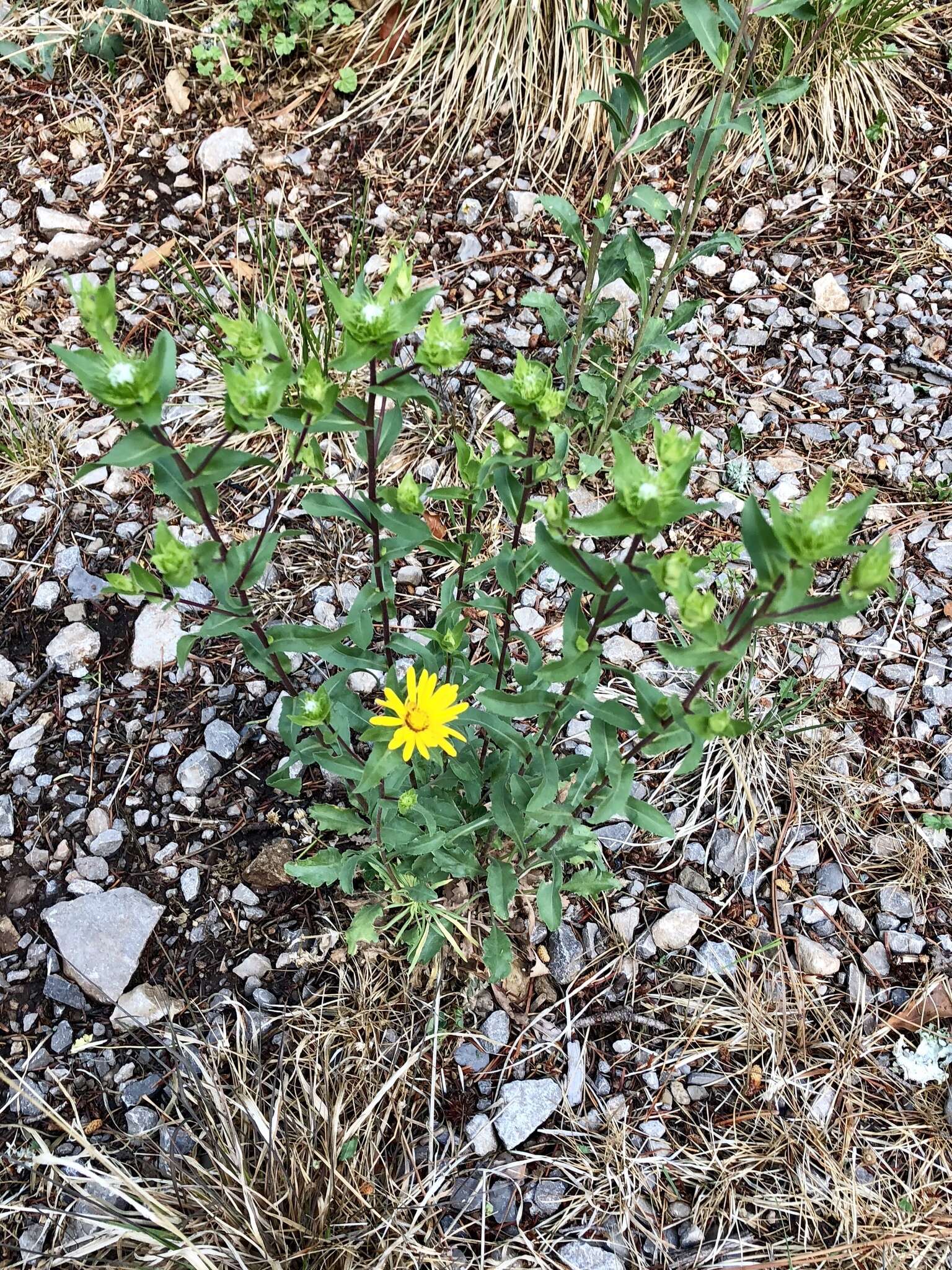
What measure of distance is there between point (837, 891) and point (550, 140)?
2429 millimetres

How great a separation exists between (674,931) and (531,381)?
1295mm

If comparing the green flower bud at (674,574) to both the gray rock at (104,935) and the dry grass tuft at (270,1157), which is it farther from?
the gray rock at (104,935)

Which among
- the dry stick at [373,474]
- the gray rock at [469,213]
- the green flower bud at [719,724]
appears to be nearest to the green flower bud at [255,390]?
the dry stick at [373,474]

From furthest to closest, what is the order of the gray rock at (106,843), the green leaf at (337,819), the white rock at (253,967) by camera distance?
the gray rock at (106,843) → the white rock at (253,967) → the green leaf at (337,819)

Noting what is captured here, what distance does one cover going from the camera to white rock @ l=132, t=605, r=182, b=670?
243cm

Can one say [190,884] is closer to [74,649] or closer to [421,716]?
[74,649]

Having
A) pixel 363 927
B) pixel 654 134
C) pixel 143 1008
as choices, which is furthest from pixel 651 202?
pixel 143 1008

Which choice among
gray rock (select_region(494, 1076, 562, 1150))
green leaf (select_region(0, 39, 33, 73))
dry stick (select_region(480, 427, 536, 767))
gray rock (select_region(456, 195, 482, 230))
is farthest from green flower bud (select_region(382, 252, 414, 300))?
green leaf (select_region(0, 39, 33, 73))

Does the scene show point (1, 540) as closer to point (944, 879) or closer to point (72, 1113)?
point (72, 1113)

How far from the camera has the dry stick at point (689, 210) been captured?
6.70 ft

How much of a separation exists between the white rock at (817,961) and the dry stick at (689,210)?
1350 mm

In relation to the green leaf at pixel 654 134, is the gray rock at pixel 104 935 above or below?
below

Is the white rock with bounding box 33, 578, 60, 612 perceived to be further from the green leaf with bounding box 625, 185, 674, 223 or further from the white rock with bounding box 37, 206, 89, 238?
the green leaf with bounding box 625, 185, 674, 223

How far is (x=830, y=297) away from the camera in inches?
120
